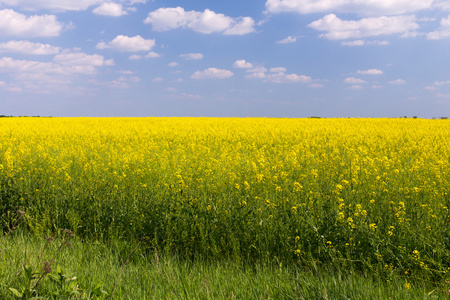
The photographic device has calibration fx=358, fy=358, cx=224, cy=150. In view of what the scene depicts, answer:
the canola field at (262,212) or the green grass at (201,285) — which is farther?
the canola field at (262,212)

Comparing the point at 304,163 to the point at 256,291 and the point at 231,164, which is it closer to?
the point at 231,164

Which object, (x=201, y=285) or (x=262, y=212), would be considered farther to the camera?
(x=262, y=212)

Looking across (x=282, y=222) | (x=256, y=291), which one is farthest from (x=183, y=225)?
(x=256, y=291)

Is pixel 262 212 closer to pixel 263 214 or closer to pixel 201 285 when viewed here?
pixel 263 214

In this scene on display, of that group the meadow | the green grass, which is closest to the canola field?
the meadow

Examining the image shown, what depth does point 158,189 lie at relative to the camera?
600 cm

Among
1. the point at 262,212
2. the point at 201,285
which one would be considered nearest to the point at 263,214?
the point at 262,212

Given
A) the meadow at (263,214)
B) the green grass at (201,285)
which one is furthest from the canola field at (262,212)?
the green grass at (201,285)

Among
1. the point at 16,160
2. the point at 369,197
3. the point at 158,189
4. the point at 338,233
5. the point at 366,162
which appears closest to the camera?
the point at 338,233

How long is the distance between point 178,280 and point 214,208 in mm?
1690

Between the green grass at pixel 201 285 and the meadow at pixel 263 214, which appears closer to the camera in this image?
the green grass at pixel 201 285

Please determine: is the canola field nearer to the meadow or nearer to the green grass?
the meadow

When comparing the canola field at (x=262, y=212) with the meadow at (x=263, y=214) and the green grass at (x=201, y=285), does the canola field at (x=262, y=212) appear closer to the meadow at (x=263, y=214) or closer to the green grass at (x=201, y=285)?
the meadow at (x=263, y=214)

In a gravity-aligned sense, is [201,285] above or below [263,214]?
below
